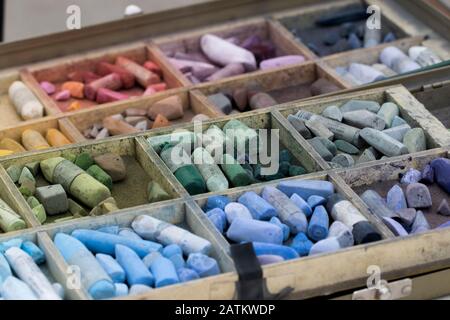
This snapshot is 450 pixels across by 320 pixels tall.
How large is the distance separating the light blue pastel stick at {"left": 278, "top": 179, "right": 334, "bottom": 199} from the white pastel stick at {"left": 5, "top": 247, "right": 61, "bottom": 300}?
0.77 meters

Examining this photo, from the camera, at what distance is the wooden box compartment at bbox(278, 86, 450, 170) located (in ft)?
12.4

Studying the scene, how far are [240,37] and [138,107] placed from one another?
2.34 feet

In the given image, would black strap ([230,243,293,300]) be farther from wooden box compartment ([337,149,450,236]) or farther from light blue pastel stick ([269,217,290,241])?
wooden box compartment ([337,149,450,236])

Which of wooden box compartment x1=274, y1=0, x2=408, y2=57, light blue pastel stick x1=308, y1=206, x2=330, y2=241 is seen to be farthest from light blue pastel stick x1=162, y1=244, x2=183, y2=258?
wooden box compartment x1=274, y1=0, x2=408, y2=57

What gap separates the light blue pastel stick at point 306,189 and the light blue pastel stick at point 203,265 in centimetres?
43

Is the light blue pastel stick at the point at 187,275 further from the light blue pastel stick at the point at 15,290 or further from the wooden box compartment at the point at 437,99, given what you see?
the wooden box compartment at the point at 437,99

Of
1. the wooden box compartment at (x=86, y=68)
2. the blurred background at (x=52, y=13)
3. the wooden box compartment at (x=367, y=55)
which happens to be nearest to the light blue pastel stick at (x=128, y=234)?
the wooden box compartment at (x=86, y=68)

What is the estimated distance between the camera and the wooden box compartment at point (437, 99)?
164 inches

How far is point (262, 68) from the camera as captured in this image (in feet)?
15.2

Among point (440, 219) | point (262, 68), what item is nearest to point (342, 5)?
point (262, 68)

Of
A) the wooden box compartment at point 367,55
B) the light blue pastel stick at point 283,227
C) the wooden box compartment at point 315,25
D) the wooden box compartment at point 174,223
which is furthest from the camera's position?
the wooden box compartment at point 315,25

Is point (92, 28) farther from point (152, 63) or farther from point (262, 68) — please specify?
point (262, 68)

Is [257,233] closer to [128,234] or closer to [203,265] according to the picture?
[203,265]

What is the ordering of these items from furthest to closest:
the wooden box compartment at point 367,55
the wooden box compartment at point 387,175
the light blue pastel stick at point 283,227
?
the wooden box compartment at point 367,55 < the wooden box compartment at point 387,175 < the light blue pastel stick at point 283,227
